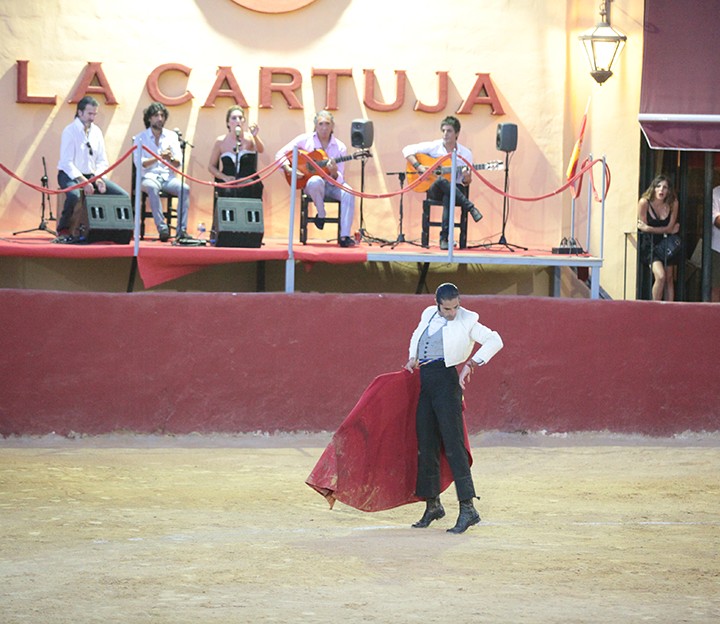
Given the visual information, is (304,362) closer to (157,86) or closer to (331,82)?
(331,82)

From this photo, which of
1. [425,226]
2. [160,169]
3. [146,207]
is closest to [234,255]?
[160,169]

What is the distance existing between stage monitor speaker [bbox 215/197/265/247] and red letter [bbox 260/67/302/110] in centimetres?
248

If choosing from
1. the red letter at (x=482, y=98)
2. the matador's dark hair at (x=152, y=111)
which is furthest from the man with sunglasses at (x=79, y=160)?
the red letter at (x=482, y=98)

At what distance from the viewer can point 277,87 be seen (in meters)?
17.5

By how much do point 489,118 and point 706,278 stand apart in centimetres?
325

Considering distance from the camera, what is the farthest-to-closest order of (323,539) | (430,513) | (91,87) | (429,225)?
(91,87)
(429,225)
(430,513)
(323,539)

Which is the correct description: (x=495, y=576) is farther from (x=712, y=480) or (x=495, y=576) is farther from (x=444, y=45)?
(x=444, y=45)

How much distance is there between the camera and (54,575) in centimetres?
900

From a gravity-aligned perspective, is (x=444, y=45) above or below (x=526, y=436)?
above

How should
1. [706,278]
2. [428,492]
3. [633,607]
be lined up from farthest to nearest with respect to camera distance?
[706,278] → [428,492] → [633,607]

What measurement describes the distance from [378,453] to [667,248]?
21.6ft

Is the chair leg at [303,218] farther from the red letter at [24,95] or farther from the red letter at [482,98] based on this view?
the red letter at [24,95]

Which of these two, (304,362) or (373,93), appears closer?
(304,362)

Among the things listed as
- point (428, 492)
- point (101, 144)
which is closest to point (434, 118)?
point (101, 144)
